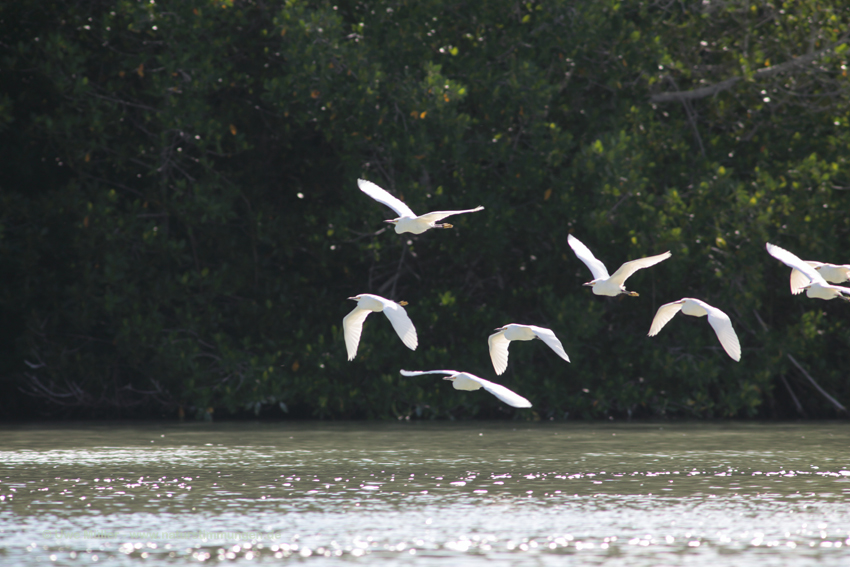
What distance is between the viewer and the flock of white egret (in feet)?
40.7

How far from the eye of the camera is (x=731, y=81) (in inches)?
769

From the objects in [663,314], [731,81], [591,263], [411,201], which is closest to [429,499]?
[663,314]

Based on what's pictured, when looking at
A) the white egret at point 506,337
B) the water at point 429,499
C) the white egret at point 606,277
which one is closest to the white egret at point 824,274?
the white egret at point 606,277

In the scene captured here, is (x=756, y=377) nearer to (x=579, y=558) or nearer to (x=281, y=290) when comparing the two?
(x=281, y=290)

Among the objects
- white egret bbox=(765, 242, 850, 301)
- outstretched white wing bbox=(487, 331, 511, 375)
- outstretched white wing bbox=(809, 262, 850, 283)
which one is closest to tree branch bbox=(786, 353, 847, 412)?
outstretched white wing bbox=(809, 262, 850, 283)

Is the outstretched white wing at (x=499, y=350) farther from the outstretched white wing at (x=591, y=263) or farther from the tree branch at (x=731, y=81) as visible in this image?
the tree branch at (x=731, y=81)

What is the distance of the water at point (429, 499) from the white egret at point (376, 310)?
Result: 118cm

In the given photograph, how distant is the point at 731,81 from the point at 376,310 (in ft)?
28.7

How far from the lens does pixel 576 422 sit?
60.0ft

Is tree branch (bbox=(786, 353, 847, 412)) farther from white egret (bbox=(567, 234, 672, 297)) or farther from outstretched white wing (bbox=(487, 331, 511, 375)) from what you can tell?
outstretched white wing (bbox=(487, 331, 511, 375))

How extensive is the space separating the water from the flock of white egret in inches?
37.7

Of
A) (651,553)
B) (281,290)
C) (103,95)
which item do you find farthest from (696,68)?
(651,553)

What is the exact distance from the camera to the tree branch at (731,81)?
63.2ft

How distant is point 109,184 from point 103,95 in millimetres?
1611
